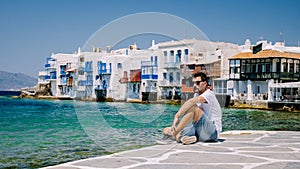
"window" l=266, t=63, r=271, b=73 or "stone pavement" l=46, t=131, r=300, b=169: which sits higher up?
"window" l=266, t=63, r=271, b=73

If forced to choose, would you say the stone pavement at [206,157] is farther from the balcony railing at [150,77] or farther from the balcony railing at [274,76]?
the balcony railing at [150,77]

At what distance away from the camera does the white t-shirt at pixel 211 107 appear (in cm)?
759

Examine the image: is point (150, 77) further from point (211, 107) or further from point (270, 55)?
point (211, 107)

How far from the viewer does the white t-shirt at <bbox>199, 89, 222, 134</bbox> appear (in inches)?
299

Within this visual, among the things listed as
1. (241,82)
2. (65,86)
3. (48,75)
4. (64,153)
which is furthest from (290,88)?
(48,75)

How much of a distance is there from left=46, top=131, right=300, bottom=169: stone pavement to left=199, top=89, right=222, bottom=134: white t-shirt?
48cm

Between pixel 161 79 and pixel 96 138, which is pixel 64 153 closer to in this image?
pixel 96 138

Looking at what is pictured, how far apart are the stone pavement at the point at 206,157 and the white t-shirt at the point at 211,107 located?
0.48 m

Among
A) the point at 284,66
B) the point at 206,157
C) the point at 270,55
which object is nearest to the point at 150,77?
the point at 270,55

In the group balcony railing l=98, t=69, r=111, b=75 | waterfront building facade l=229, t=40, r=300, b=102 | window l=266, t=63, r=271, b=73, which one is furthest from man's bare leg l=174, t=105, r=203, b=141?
balcony railing l=98, t=69, r=111, b=75

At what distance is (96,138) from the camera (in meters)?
14.2

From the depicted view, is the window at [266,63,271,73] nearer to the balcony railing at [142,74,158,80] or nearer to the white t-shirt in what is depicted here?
the balcony railing at [142,74,158,80]

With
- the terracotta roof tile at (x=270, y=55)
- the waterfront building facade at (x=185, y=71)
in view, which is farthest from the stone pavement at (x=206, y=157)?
the terracotta roof tile at (x=270, y=55)

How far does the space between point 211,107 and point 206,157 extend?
1.52 meters
